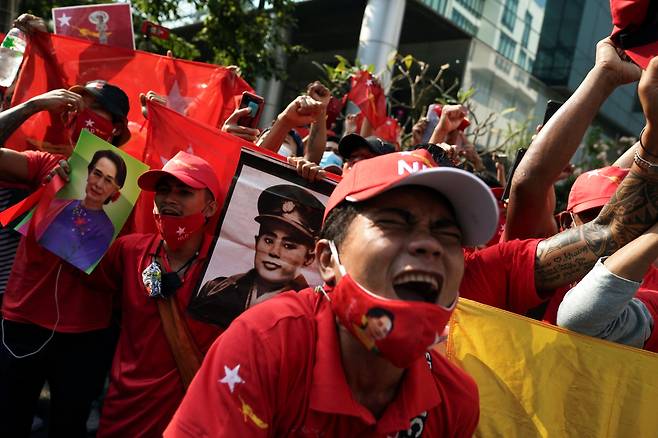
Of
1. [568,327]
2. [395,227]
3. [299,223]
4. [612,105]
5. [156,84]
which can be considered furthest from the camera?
[612,105]

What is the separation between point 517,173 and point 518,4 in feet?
71.6

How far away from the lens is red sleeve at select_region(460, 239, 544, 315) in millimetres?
2303

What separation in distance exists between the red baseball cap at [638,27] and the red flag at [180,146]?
1755mm

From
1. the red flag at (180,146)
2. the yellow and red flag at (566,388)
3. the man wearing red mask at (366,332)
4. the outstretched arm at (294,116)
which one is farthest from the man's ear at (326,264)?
the outstretched arm at (294,116)

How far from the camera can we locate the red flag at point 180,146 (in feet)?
10.1

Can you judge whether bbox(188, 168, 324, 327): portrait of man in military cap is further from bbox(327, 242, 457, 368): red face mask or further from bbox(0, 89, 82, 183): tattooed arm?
bbox(327, 242, 457, 368): red face mask

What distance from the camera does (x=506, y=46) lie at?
2183 centimetres

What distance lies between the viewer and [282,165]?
288cm

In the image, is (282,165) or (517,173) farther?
(282,165)

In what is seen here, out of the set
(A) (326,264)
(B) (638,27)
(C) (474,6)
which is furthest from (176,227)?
(C) (474,6)

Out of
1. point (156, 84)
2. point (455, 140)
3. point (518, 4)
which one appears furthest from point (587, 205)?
point (518, 4)

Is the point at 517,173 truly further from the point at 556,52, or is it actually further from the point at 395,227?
the point at 556,52

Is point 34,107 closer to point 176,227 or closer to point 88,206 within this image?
point 88,206

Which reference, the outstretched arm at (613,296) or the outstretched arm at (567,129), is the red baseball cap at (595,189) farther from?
the outstretched arm at (613,296)
